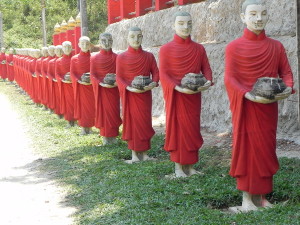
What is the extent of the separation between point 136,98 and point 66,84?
5250 mm

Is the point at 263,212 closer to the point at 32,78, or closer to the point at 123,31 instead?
the point at 123,31

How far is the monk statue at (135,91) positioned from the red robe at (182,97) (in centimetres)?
112

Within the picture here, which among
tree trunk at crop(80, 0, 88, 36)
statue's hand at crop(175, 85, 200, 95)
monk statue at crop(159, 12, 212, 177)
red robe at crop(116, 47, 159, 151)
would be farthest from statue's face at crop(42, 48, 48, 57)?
statue's hand at crop(175, 85, 200, 95)

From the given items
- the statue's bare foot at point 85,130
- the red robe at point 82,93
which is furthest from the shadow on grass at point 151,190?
the statue's bare foot at point 85,130

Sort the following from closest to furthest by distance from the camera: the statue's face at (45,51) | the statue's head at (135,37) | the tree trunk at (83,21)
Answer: the statue's head at (135,37) → the tree trunk at (83,21) → the statue's face at (45,51)

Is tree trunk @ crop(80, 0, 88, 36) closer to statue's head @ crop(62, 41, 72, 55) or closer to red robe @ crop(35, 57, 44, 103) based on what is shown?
statue's head @ crop(62, 41, 72, 55)

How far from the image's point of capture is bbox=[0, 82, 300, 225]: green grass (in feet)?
18.2

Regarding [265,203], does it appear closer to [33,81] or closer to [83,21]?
[83,21]

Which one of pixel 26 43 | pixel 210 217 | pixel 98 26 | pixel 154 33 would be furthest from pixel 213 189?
pixel 26 43

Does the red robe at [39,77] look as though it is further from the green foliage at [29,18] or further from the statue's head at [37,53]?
the green foliage at [29,18]

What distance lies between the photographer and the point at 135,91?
26.7 ft

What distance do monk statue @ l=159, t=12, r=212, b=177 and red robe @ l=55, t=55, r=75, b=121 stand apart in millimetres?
6371

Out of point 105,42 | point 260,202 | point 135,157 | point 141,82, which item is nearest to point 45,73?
point 105,42

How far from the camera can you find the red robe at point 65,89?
1323 centimetres
